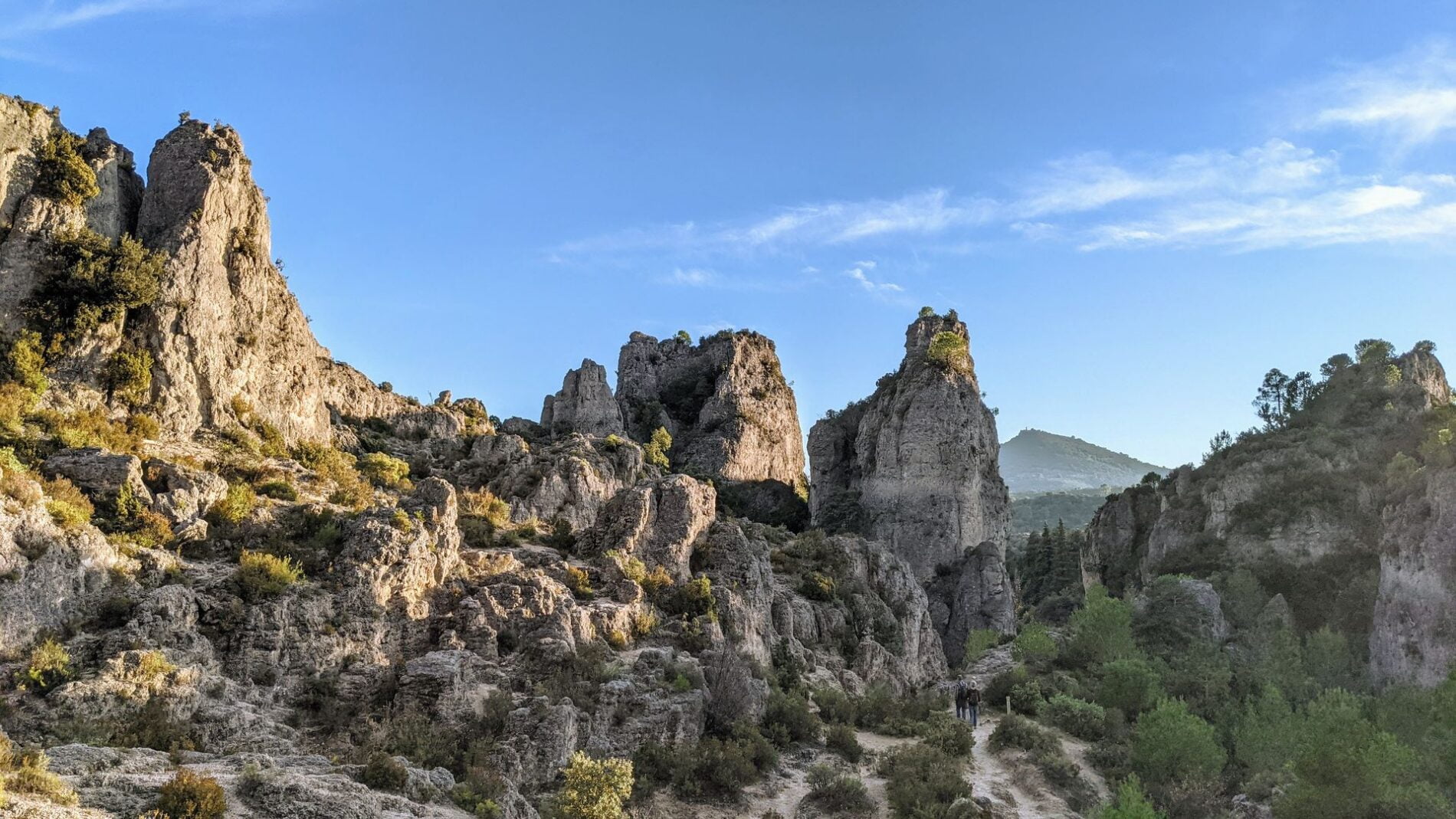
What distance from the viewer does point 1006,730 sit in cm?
2925

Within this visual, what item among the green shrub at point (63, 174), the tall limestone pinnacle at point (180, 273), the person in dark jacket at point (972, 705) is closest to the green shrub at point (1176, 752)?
the person in dark jacket at point (972, 705)

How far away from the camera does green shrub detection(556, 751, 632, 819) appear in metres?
16.8

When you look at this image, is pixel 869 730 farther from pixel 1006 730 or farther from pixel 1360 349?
pixel 1360 349

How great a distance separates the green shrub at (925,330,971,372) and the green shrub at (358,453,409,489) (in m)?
51.8

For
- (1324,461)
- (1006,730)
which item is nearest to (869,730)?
(1006,730)

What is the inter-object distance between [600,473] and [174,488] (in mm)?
18723

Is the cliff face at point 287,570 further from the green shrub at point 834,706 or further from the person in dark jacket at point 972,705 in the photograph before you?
the person in dark jacket at point 972,705

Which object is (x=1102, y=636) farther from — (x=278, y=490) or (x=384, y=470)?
(x=278, y=490)

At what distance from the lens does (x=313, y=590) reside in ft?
70.9

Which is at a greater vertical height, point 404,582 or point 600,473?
point 600,473

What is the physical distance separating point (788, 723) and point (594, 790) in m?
10.8

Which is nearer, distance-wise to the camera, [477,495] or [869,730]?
[869,730]

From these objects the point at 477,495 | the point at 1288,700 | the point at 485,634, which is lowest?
the point at 1288,700

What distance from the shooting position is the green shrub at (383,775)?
1464 cm
